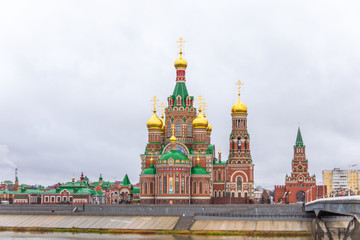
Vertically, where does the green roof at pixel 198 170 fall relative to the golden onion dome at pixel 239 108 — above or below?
A: below

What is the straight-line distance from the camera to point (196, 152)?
325 feet

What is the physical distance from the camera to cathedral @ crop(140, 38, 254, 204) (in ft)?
310

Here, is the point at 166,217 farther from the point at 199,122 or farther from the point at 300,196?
the point at 300,196

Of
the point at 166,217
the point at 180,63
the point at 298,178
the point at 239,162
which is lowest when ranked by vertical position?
the point at 166,217

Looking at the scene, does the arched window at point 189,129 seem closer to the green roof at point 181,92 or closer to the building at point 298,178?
the green roof at point 181,92

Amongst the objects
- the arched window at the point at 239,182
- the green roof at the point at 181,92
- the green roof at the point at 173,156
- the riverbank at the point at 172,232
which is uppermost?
the green roof at the point at 181,92

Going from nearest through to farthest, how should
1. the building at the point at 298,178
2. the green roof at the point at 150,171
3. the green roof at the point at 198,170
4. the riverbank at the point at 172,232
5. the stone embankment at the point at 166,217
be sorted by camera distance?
1. the riverbank at the point at 172,232
2. the stone embankment at the point at 166,217
3. the green roof at the point at 198,170
4. the green roof at the point at 150,171
5. the building at the point at 298,178

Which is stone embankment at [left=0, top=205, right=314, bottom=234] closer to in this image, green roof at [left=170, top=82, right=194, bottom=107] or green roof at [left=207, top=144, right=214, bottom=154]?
green roof at [left=207, top=144, right=214, bottom=154]

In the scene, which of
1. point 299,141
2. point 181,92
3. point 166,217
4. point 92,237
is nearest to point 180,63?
point 181,92

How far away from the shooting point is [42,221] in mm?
81875

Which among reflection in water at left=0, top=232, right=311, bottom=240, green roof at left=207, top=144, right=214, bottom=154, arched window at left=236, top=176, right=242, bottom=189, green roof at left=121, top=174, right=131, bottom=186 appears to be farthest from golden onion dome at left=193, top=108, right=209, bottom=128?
reflection in water at left=0, top=232, right=311, bottom=240

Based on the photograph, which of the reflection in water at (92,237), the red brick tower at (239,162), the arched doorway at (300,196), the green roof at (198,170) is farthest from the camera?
the arched doorway at (300,196)

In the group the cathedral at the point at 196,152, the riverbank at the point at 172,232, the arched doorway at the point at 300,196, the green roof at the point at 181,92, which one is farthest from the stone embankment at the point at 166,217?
the arched doorway at the point at 300,196

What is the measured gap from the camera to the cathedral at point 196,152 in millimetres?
94438
